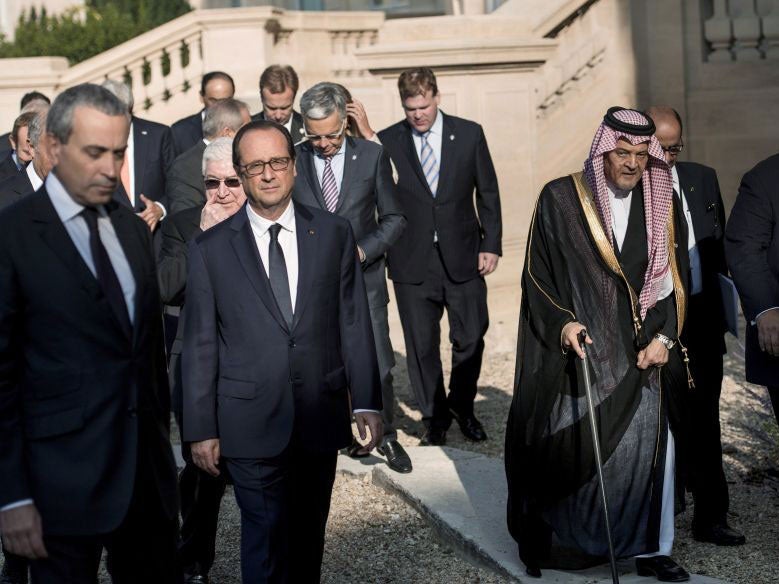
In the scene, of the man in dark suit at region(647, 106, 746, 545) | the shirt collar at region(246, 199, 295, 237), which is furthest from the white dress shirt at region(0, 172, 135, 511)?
the man in dark suit at region(647, 106, 746, 545)

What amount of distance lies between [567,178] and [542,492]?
131 cm

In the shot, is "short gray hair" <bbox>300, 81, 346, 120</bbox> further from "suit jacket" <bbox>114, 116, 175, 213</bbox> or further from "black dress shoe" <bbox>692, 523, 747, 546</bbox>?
"black dress shoe" <bbox>692, 523, 747, 546</bbox>

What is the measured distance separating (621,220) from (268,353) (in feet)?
5.74

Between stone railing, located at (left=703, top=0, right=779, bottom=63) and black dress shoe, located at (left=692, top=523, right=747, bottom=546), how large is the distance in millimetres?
7196

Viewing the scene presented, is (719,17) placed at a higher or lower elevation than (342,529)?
higher

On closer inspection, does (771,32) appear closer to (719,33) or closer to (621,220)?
(719,33)

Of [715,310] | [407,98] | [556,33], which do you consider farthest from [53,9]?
[715,310]

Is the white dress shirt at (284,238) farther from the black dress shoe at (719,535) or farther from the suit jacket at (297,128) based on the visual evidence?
the suit jacket at (297,128)

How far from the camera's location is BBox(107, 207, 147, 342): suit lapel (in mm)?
4125

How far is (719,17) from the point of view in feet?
41.9

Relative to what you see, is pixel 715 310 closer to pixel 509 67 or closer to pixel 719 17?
pixel 509 67

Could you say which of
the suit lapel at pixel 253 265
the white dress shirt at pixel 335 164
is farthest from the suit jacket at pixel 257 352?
the white dress shirt at pixel 335 164

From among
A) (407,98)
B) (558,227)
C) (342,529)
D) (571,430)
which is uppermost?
(407,98)

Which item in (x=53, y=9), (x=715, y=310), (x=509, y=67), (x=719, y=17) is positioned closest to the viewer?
(x=715, y=310)
